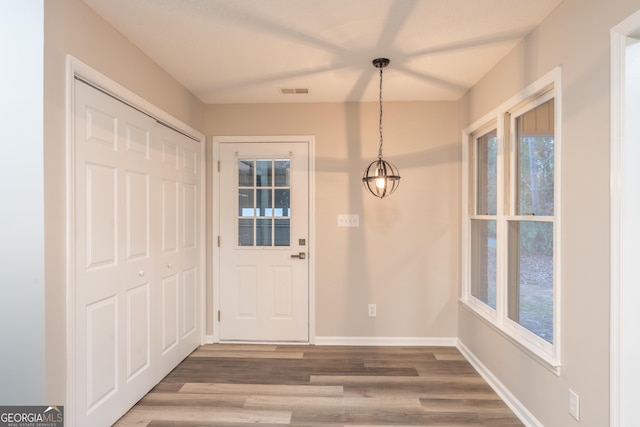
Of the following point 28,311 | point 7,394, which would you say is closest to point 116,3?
point 28,311

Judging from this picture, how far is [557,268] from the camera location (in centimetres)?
187

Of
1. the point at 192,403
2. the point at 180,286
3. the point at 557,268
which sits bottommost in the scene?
the point at 192,403

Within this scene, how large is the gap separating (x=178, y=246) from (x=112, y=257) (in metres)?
0.88

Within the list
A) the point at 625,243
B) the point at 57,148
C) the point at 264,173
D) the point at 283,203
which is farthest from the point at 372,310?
the point at 57,148

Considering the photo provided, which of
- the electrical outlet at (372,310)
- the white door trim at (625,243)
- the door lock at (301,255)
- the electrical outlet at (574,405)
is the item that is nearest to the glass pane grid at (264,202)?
the door lock at (301,255)

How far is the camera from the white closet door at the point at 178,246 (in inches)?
107

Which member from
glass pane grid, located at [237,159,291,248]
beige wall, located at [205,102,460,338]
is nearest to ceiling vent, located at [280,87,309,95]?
beige wall, located at [205,102,460,338]

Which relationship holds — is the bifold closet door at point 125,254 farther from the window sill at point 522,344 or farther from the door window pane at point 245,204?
Result: the window sill at point 522,344

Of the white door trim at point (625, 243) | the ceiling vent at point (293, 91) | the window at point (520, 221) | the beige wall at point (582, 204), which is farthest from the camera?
the ceiling vent at point (293, 91)

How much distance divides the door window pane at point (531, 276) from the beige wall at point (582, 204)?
0.20 m

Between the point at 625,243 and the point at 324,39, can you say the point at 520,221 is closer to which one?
the point at 625,243

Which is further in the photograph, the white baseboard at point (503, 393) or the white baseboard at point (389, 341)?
the white baseboard at point (389, 341)

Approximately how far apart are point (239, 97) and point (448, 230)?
253 cm

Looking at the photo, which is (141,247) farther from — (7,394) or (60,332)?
(7,394)
